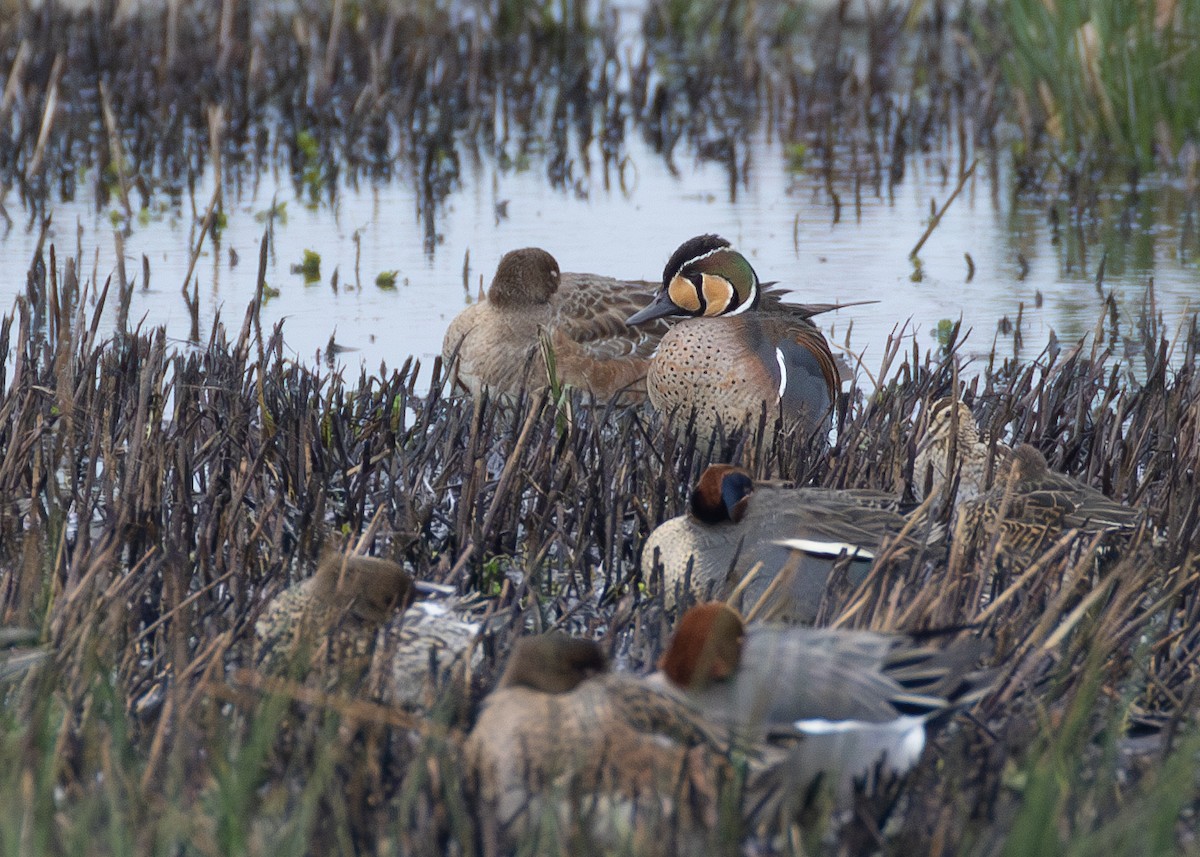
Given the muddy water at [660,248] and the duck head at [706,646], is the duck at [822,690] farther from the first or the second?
the muddy water at [660,248]

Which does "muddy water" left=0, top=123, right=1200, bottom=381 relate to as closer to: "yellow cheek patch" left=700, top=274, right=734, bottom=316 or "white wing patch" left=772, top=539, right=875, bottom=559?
"yellow cheek patch" left=700, top=274, right=734, bottom=316

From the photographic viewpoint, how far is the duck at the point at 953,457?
13.5 ft

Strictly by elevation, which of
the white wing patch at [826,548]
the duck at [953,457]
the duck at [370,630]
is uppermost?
the duck at [953,457]

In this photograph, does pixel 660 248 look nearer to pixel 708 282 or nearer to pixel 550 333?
pixel 550 333

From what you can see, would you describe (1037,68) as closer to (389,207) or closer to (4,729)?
(389,207)

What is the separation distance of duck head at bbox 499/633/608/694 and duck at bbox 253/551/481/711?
33 centimetres

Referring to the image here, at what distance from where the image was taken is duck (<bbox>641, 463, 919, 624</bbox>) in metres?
3.59

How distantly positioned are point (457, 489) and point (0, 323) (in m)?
1.98

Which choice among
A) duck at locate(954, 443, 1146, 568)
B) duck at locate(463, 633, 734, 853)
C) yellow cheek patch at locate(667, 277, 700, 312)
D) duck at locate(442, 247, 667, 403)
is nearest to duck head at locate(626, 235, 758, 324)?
yellow cheek patch at locate(667, 277, 700, 312)

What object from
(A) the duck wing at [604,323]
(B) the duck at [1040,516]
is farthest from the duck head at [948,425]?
(A) the duck wing at [604,323]

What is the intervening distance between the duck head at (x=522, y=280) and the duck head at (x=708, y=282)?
1.87 ft

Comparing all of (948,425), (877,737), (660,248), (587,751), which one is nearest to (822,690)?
(877,737)

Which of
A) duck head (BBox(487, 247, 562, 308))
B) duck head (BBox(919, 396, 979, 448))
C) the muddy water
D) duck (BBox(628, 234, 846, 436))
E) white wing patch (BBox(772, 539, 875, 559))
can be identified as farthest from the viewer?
the muddy water

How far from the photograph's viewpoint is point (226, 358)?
5258mm
